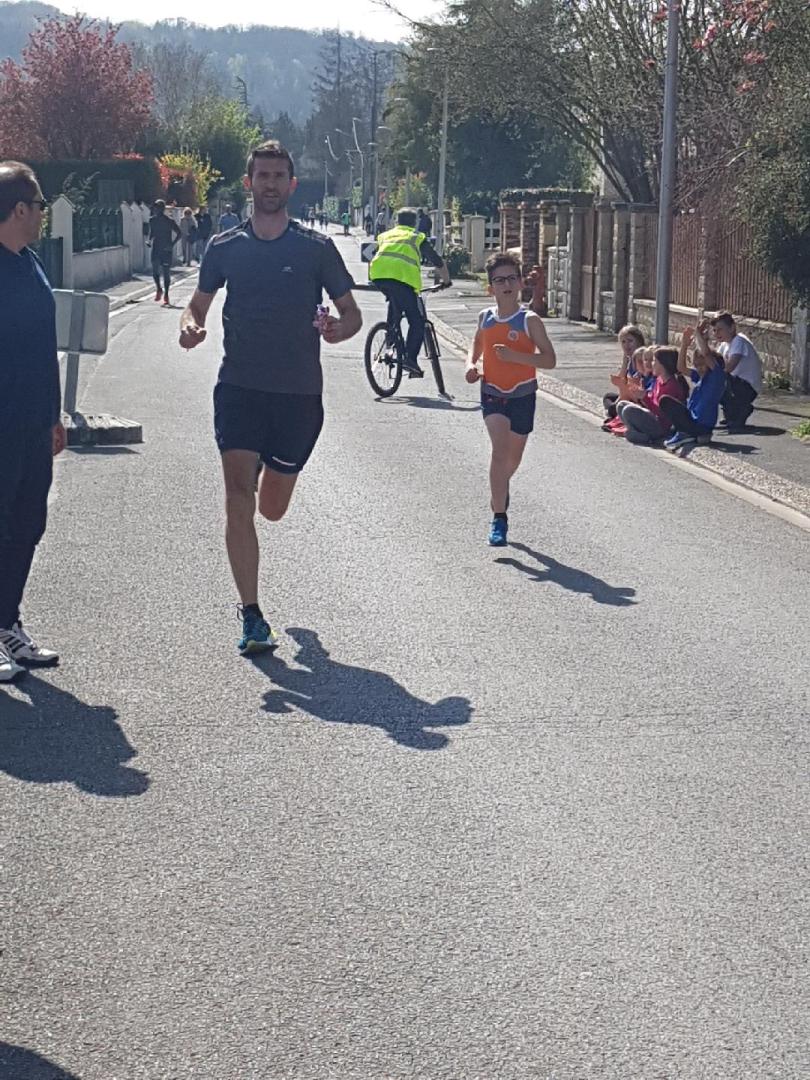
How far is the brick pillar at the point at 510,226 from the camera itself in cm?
4744

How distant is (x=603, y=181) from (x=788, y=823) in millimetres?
44475

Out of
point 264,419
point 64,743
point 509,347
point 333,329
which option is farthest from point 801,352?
point 64,743

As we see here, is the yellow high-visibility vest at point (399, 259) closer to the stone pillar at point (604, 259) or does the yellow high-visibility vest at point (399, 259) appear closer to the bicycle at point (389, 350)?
the bicycle at point (389, 350)

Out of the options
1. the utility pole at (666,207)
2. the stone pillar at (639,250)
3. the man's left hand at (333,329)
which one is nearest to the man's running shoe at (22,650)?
the man's left hand at (333,329)

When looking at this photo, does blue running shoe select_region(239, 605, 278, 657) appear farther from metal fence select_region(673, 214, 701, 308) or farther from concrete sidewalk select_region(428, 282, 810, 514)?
metal fence select_region(673, 214, 701, 308)

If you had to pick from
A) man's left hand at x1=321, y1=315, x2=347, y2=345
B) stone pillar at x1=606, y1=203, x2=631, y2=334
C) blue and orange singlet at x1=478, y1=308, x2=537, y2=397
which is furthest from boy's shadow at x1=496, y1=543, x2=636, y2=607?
stone pillar at x1=606, y1=203, x2=631, y2=334

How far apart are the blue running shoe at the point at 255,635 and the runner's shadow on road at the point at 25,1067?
3.59 metres

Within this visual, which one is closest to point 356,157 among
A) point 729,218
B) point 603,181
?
point 603,181

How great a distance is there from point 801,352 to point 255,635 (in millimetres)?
13526

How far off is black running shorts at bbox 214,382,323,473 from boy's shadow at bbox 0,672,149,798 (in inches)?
52.5

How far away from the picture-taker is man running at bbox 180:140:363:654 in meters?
7.30

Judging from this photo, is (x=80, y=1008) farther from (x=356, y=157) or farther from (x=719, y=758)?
(x=356, y=157)

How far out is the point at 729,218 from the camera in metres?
22.2

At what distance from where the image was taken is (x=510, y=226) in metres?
47.9
